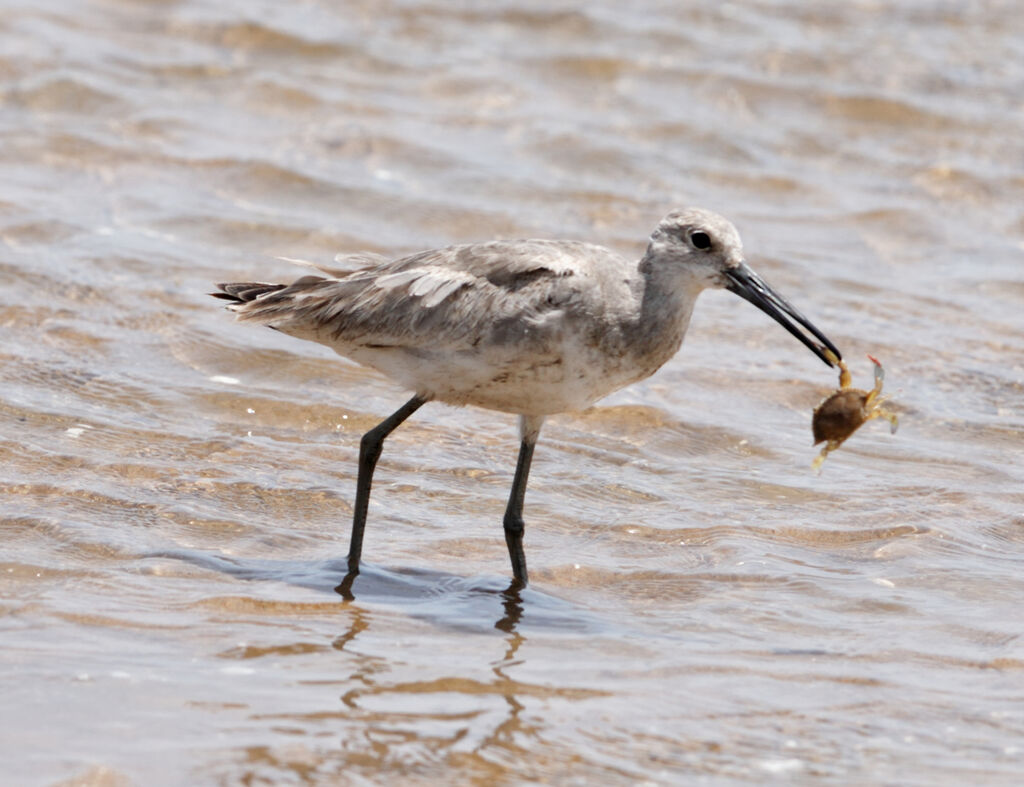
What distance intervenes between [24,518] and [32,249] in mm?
3482

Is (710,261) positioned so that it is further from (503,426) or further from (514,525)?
(503,426)

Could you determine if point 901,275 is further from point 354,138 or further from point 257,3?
point 257,3

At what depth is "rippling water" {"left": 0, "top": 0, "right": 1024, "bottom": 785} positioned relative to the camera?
503 cm

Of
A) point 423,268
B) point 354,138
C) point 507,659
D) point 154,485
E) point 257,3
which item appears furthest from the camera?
point 257,3

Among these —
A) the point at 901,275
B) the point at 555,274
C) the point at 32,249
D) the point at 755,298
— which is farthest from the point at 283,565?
the point at 901,275

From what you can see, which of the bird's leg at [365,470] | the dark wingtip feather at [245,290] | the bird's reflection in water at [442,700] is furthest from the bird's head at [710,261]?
the dark wingtip feather at [245,290]

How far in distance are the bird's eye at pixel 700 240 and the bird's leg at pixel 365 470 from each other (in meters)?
1.24

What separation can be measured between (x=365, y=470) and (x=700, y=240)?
5.46 feet

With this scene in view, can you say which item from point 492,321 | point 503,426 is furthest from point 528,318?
point 503,426

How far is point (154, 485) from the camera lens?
6.94 metres

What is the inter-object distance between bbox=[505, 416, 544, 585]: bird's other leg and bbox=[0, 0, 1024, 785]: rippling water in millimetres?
106

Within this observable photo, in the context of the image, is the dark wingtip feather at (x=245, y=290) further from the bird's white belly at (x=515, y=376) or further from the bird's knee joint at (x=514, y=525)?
the bird's knee joint at (x=514, y=525)

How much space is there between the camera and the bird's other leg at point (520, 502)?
6.39 m

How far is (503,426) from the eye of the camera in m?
8.16
